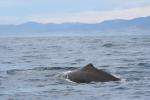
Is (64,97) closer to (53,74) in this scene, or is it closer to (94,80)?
(94,80)

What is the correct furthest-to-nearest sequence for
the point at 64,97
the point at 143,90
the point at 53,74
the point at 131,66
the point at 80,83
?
the point at 131,66, the point at 53,74, the point at 80,83, the point at 143,90, the point at 64,97

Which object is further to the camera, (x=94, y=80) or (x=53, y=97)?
(x=94, y=80)

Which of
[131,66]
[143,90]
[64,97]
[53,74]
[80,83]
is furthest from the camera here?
[131,66]

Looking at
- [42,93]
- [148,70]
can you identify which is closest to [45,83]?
[42,93]

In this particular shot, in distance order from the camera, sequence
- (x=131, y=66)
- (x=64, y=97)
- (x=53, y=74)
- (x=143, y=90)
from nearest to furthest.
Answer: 1. (x=64, y=97)
2. (x=143, y=90)
3. (x=53, y=74)
4. (x=131, y=66)

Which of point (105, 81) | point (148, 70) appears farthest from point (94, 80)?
point (148, 70)

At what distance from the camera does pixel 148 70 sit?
30.2 m

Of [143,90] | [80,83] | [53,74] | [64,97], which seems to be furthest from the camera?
[53,74]

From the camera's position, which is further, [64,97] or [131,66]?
[131,66]

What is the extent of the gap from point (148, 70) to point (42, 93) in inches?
405

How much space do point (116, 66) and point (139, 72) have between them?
13.7 ft

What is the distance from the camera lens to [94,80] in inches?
965

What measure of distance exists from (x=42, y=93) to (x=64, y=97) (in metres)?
1.35

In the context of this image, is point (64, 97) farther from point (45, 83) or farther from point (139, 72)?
point (139, 72)
